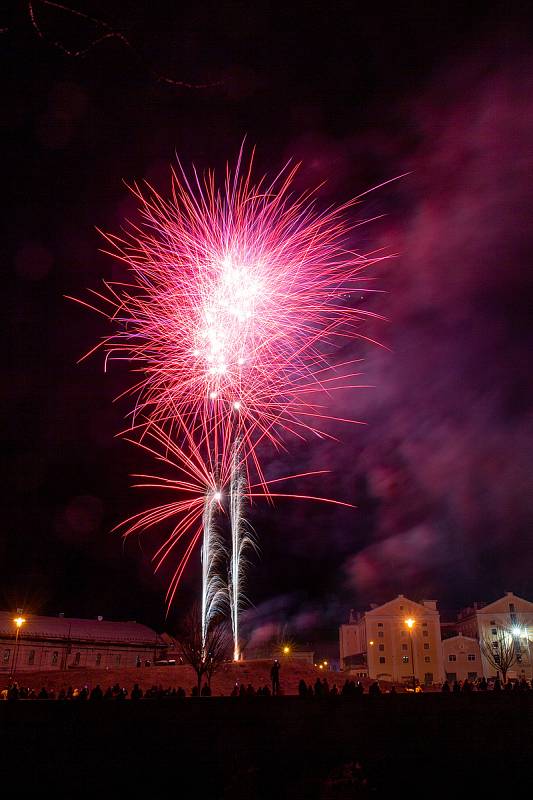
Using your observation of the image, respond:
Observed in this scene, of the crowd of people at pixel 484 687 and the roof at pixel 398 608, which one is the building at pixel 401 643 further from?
the crowd of people at pixel 484 687

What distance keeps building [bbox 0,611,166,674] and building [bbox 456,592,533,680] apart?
28183mm

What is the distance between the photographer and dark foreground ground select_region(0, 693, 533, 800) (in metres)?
11.4

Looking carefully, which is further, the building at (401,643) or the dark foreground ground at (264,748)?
the building at (401,643)

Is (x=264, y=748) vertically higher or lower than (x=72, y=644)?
lower

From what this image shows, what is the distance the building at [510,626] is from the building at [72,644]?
92.5 feet

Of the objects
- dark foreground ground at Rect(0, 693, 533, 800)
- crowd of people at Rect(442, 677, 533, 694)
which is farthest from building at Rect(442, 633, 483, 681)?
dark foreground ground at Rect(0, 693, 533, 800)

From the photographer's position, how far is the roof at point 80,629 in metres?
62.9

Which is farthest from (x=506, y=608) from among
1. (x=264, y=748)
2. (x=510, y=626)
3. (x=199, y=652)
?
(x=264, y=748)

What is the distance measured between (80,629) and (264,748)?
60.6 metres

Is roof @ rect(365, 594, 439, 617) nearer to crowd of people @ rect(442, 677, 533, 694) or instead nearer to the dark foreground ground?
crowd of people @ rect(442, 677, 533, 694)

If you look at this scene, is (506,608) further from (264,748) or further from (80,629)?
(264,748)

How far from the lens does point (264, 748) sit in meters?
13.1

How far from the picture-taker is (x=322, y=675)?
37.2 metres

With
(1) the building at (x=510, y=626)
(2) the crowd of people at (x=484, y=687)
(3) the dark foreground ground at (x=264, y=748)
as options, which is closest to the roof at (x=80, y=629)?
(1) the building at (x=510, y=626)
